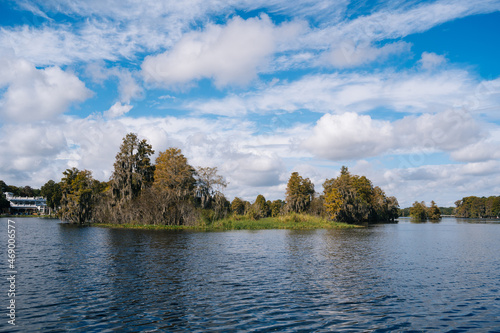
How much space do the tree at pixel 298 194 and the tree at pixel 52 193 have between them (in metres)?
88.6

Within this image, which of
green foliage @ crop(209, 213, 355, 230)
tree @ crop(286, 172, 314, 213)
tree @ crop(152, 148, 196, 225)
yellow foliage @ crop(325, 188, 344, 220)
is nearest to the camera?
green foliage @ crop(209, 213, 355, 230)

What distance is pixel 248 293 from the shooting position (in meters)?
18.0

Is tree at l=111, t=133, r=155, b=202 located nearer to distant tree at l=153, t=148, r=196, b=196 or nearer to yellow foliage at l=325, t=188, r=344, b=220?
distant tree at l=153, t=148, r=196, b=196

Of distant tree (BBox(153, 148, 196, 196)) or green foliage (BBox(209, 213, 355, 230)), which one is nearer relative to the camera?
green foliage (BBox(209, 213, 355, 230))

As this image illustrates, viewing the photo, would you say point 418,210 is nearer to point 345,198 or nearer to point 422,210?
point 422,210

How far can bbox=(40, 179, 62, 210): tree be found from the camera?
132 meters

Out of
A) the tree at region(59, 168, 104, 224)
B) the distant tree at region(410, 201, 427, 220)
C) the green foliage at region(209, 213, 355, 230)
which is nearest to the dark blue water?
the green foliage at region(209, 213, 355, 230)

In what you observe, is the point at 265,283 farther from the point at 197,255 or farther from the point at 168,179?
the point at 168,179

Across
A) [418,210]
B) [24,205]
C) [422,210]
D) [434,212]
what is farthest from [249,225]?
[24,205]

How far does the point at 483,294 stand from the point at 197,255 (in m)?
21.4

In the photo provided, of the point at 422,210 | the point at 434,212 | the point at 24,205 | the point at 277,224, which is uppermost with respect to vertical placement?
the point at 24,205

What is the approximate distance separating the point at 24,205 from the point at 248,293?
697 ft

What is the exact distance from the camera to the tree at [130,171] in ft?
258

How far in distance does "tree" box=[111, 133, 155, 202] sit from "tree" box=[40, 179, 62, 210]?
67.3m
